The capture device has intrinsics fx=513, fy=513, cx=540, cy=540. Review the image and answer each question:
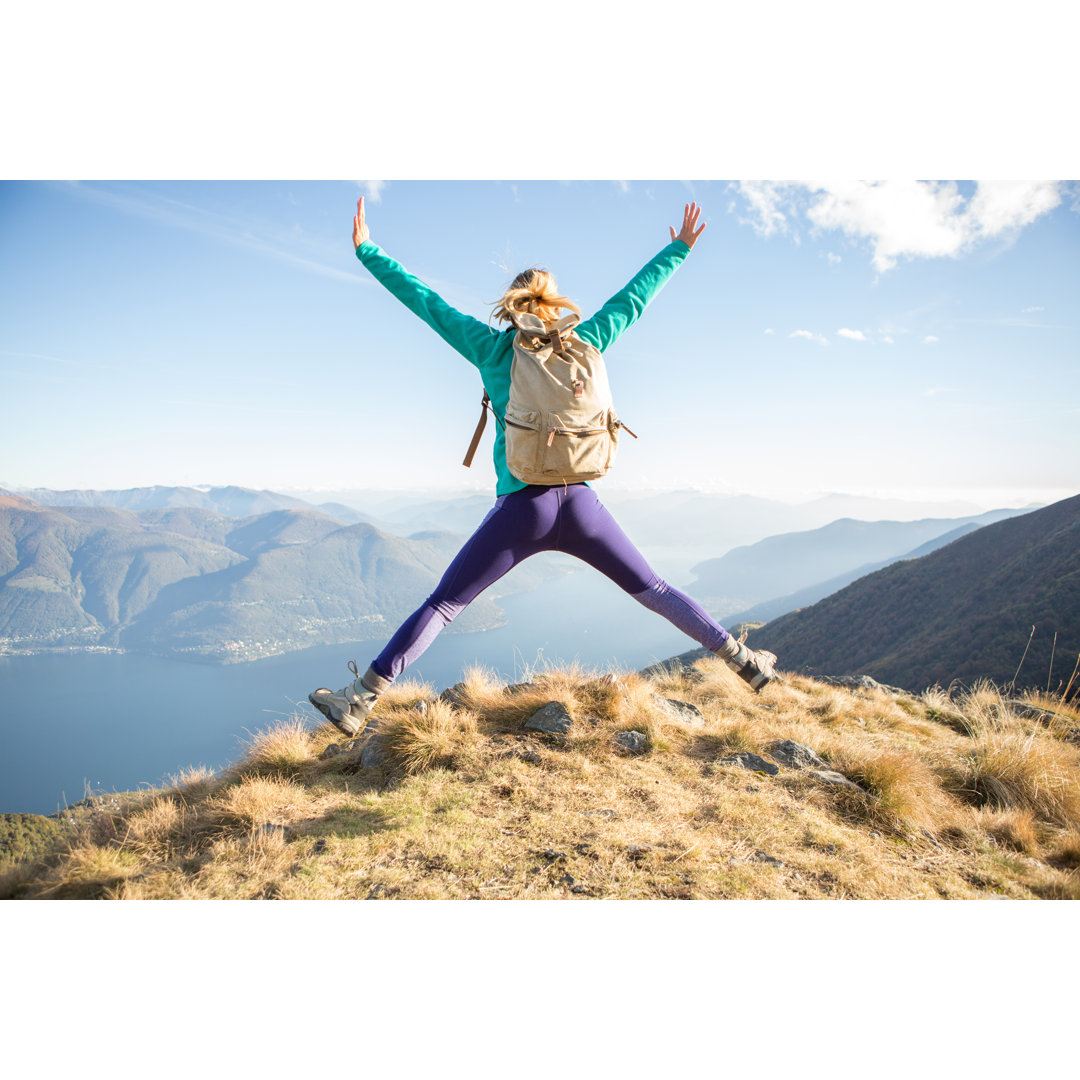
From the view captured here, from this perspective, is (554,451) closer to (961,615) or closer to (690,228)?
(690,228)

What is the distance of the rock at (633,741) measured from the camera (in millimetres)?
3436

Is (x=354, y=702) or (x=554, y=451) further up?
(x=554, y=451)

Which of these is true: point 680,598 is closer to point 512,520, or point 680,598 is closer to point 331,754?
point 512,520

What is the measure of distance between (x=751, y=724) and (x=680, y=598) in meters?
1.69

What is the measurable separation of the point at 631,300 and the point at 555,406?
35.0 inches

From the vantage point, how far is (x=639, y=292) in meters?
2.73

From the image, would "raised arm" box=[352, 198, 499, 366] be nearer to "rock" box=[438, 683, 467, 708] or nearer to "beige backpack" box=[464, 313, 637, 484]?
"beige backpack" box=[464, 313, 637, 484]

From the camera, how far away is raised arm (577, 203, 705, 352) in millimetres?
2592

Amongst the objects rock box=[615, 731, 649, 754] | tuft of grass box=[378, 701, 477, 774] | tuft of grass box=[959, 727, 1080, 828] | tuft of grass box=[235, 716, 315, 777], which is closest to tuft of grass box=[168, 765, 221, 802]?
tuft of grass box=[235, 716, 315, 777]

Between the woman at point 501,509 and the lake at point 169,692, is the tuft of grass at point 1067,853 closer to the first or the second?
the woman at point 501,509

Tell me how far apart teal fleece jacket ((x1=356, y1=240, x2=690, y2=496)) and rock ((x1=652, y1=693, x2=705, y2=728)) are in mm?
2527

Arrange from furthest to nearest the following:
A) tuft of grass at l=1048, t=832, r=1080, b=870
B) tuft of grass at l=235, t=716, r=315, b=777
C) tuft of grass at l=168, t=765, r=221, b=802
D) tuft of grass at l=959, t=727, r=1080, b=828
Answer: tuft of grass at l=235, t=716, r=315, b=777, tuft of grass at l=168, t=765, r=221, b=802, tuft of grass at l=959, t=727, r=1080, b=828, tuft of grass at l=1048, t=832, r=1080, b=870

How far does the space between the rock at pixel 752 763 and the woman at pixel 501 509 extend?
1520 mm

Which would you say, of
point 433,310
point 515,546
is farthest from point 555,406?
point 433,310
